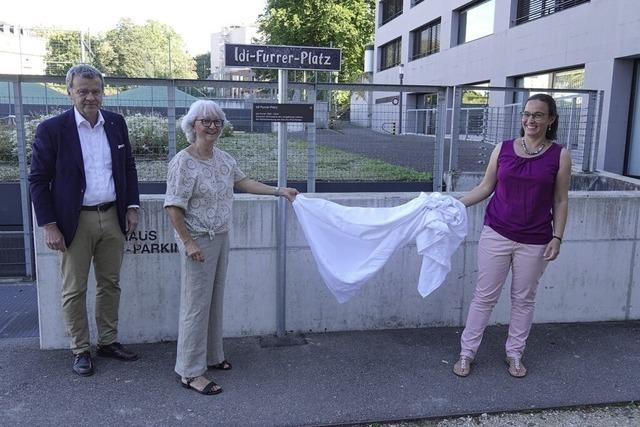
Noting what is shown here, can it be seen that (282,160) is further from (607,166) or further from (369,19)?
(369,19)

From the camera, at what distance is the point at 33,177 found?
3.45 m

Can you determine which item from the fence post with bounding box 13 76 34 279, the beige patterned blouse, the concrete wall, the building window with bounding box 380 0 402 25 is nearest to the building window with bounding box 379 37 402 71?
the building window with bounding box 380 0 402 25

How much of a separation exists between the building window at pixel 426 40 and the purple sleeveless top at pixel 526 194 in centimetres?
2514

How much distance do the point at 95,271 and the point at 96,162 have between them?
75 centimetres

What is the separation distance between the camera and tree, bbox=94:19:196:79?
81625mm

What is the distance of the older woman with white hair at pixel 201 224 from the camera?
10.8 ft

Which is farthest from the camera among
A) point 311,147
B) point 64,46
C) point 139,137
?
point 64,46

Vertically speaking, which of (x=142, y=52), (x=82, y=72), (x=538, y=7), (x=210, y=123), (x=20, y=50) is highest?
(x=142, y=52)

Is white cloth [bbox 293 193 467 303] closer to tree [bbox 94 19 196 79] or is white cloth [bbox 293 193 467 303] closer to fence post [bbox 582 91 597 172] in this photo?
fence post [bbox 582 91 597 172]

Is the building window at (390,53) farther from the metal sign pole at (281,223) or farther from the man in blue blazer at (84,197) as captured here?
the man in blue blazer at (84,197)

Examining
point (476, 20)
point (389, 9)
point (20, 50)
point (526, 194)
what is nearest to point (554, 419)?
point (526, 194)

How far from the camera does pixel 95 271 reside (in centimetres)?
385

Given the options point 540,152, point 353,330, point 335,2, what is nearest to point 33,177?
point 353,330

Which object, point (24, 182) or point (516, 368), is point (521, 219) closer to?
point (516, 368)
